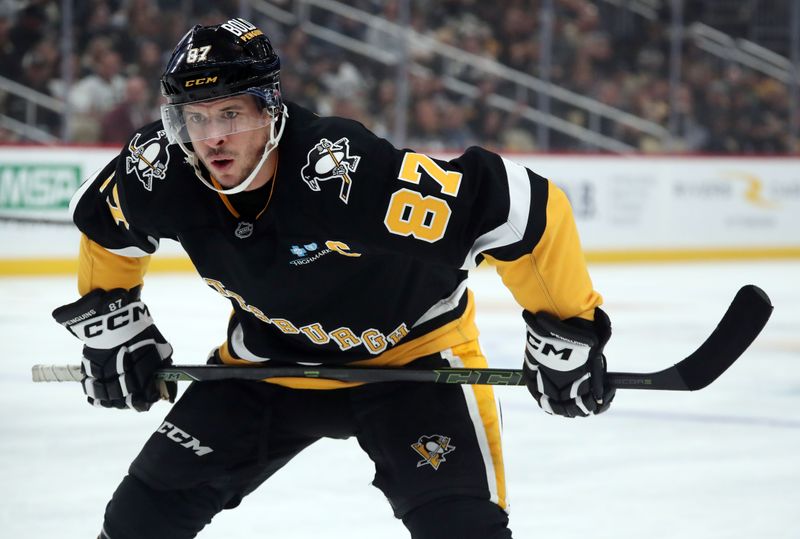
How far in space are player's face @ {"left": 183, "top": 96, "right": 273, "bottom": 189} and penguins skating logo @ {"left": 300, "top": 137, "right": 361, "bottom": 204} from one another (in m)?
0.09

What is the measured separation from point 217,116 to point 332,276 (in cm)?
32

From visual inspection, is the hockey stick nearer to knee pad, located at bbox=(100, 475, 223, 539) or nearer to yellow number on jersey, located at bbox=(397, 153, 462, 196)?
knee pad, located at bbox=(100, 475, 223, 539)

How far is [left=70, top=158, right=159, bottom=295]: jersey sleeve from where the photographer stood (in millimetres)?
2164

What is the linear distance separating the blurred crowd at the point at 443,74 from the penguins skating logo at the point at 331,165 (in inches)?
244

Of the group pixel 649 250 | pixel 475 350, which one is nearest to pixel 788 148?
pixel 649 250

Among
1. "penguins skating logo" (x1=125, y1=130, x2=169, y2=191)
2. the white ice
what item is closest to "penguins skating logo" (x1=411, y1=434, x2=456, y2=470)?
"penguins skating logo" (x1=125, y1=130, x2=169, y2=191)

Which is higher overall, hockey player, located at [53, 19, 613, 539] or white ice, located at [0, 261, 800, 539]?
hockey player, located at [53, 19, 613, 539]

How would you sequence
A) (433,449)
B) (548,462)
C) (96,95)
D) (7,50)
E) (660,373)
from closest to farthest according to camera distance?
1. (433,449)
2. (660,373)
3. (548,462)
4. (7,50)
5. (96,95)

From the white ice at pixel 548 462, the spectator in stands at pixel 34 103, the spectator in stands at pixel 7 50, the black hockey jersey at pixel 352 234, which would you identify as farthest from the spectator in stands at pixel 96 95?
the black hockey jersey at pixel 352 234

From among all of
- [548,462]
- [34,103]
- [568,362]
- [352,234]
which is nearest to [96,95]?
[34,103]

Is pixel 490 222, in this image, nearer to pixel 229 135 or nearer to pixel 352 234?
pixel 352 234

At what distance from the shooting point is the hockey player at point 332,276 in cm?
196

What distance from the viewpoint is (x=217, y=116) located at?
2.02 m

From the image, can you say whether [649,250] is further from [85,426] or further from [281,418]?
[281,418]
